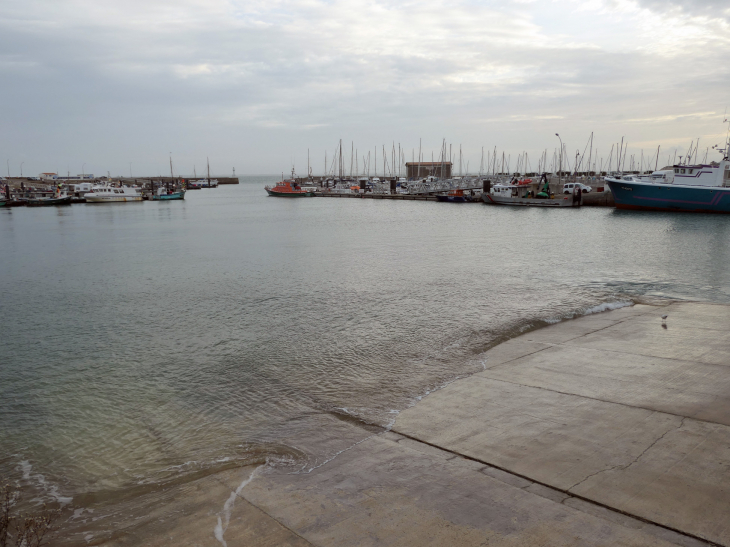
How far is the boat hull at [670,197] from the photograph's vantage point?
167ft

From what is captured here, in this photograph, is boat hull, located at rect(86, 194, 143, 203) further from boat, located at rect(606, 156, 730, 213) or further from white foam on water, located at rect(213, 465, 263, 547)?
white foam on water, located at rect(213, 465, 263, 547)

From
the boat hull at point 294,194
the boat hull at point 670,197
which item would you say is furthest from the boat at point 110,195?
the boat hull at point 670,197

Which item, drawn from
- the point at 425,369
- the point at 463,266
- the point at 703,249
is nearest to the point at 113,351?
the point at 425,369

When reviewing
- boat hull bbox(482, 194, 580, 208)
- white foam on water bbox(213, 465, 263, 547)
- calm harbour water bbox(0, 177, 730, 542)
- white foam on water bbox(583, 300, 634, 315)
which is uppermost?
boat hull bbox(482, 194, 580, 208)

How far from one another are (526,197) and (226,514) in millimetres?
Answer: 70964

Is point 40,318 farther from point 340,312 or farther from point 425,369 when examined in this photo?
point 425,369

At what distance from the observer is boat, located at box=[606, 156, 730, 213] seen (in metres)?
50.4

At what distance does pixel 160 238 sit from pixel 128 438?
32.2 m

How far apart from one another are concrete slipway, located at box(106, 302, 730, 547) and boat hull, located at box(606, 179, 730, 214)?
51.0 metres

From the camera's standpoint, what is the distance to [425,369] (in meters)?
10.2

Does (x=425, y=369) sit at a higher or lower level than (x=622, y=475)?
lower

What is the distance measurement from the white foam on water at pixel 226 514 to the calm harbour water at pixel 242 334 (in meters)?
0.73

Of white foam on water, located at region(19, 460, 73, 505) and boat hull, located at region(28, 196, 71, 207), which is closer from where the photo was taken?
white foam on water, located at region(19, 460, 73, 505)

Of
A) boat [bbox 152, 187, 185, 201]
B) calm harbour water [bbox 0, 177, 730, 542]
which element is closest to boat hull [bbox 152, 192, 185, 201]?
boat [bbox 152, 187, 185, 201]
